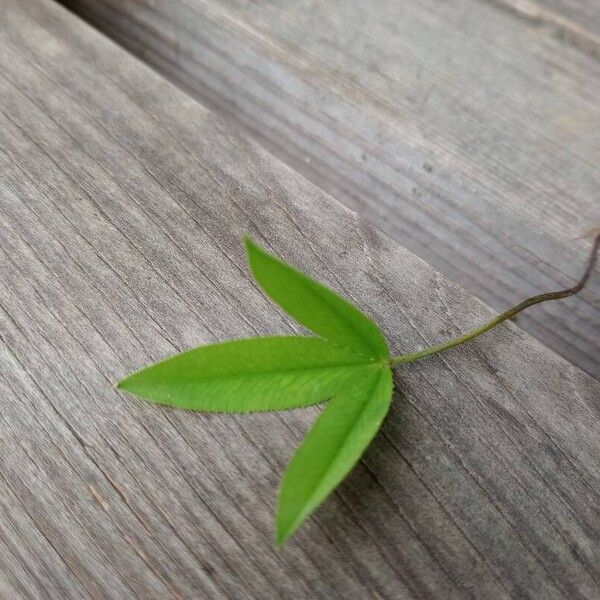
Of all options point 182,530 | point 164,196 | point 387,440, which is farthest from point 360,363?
point 164,196

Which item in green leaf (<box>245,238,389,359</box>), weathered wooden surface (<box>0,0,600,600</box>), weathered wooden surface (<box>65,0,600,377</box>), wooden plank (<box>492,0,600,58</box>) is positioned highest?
wooden plank (<box>492,0,600,58</box>)

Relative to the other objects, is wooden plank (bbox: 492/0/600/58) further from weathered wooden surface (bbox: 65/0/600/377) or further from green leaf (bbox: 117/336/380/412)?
green leaf (bbox: 117/336/380/412)

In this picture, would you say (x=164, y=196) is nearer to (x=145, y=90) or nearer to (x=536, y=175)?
(x=145, y=90)

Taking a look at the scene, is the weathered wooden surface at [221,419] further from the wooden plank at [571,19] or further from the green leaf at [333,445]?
the wooden plank at [571,19]

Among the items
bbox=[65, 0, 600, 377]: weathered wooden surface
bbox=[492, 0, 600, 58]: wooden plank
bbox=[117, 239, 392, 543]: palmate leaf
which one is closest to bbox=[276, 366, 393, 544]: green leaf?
bbox=[117, 239, 392, 543]: palmate leaf

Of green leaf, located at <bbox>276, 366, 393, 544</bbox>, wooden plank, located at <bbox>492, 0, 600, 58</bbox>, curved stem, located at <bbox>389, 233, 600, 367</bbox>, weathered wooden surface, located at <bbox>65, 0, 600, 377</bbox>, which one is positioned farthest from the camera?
wooden plank, located at <bbox>492, 0, 600, 58</bbox>

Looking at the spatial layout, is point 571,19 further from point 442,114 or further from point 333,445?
point 333,445
